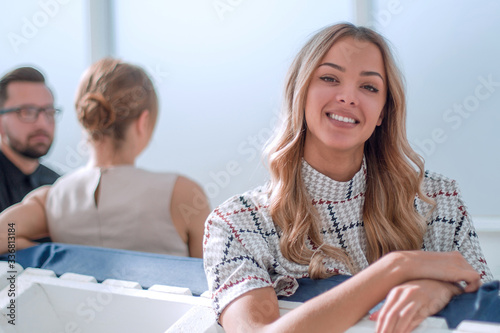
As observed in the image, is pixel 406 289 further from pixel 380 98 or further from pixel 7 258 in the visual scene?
pixel 7 258

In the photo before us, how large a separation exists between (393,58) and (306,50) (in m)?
0.20

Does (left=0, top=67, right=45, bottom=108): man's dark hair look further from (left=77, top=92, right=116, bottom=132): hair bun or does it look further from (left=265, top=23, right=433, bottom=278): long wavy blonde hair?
(left=265, top=23, right=433, bottom=278): long wavy blonde hair

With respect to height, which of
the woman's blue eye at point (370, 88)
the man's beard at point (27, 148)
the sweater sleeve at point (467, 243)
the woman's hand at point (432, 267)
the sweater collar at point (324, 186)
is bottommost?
the man's beard at point (27, 148)

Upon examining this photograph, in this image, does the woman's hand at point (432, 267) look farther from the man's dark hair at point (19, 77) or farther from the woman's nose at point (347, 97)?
the man's dark hair at point (19, 77)

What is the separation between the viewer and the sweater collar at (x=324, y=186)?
43.3 inches

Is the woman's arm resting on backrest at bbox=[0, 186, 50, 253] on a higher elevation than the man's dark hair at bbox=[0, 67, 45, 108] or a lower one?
lower

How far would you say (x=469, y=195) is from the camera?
6.93ft

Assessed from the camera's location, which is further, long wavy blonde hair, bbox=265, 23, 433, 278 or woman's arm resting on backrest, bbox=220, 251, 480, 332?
long wavy blonde hair, bbox=265, 23, 433, 278

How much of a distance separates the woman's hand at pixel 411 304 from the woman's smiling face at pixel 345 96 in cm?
37

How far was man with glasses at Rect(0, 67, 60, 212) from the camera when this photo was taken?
80.0 inches

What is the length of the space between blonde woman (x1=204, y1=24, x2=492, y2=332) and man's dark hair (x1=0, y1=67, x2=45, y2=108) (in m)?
1.40

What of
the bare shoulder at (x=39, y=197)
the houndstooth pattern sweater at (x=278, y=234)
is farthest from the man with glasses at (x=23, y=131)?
the houndstooth pattern sweater at (x=278, y=234)

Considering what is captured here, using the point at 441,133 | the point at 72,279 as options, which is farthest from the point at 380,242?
the point at 441,133

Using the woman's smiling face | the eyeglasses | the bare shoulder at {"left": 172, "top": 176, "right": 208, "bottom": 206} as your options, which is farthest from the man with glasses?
the woman's smiling face
